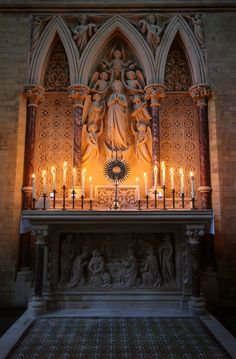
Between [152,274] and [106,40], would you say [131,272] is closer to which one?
[152,274]

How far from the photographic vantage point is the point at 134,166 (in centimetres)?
743

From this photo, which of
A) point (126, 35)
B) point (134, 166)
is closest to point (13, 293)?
point (134, 166)

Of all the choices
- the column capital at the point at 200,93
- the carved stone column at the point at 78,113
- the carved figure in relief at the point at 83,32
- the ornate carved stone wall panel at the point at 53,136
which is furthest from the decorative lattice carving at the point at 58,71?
the column capital at the point at 200,93

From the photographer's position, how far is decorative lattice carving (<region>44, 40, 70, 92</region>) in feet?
25.3

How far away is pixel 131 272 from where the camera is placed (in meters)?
5.89

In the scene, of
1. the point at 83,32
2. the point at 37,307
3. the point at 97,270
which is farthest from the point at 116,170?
the point at 83,32

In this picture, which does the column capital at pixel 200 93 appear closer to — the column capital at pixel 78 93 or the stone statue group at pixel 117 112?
the stone statue group at pixel 117 112

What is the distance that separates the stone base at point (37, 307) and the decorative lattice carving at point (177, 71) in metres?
5.41

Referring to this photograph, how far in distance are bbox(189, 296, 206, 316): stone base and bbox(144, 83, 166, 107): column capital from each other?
421 cm

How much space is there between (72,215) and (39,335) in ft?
6.23

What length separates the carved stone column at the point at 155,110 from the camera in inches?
281

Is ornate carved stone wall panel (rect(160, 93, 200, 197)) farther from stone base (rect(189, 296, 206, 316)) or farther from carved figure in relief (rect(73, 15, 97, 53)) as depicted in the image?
stone base (rect(189, 296, 206, 316))

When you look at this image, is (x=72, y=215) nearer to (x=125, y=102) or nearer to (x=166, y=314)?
(x=166, y=314)

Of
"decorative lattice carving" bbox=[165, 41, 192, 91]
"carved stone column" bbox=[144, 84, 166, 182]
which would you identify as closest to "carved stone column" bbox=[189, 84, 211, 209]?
"decorative lattice carving" bbox=[165, 41, 192, 91]
